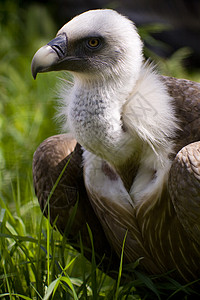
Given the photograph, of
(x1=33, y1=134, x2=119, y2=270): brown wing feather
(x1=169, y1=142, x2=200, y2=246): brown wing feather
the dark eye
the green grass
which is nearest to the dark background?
the green grass

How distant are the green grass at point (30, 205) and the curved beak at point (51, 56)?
1.92 ft

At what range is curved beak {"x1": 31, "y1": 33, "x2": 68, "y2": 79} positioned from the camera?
1956 mm

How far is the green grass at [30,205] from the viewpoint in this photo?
2.18 m

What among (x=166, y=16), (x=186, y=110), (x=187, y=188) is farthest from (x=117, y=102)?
(x=166, y=16)

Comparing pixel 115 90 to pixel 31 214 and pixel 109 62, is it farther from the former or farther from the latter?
pixel 31 214

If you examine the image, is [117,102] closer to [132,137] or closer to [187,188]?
[132,137]

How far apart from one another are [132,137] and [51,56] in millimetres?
424

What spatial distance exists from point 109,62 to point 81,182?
65 cm

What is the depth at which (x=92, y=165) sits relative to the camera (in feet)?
7.74

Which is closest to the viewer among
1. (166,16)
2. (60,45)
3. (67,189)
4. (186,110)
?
(60,45)

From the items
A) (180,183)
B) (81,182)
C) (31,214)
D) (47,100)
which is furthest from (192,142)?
(47,100)

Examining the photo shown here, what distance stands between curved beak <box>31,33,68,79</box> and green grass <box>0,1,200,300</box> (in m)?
0.58

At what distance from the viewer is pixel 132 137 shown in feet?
6.93

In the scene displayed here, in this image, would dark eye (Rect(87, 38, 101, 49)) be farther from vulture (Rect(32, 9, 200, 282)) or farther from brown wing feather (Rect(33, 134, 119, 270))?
brown wing feather (Rect(33, 134, 119, 270))
